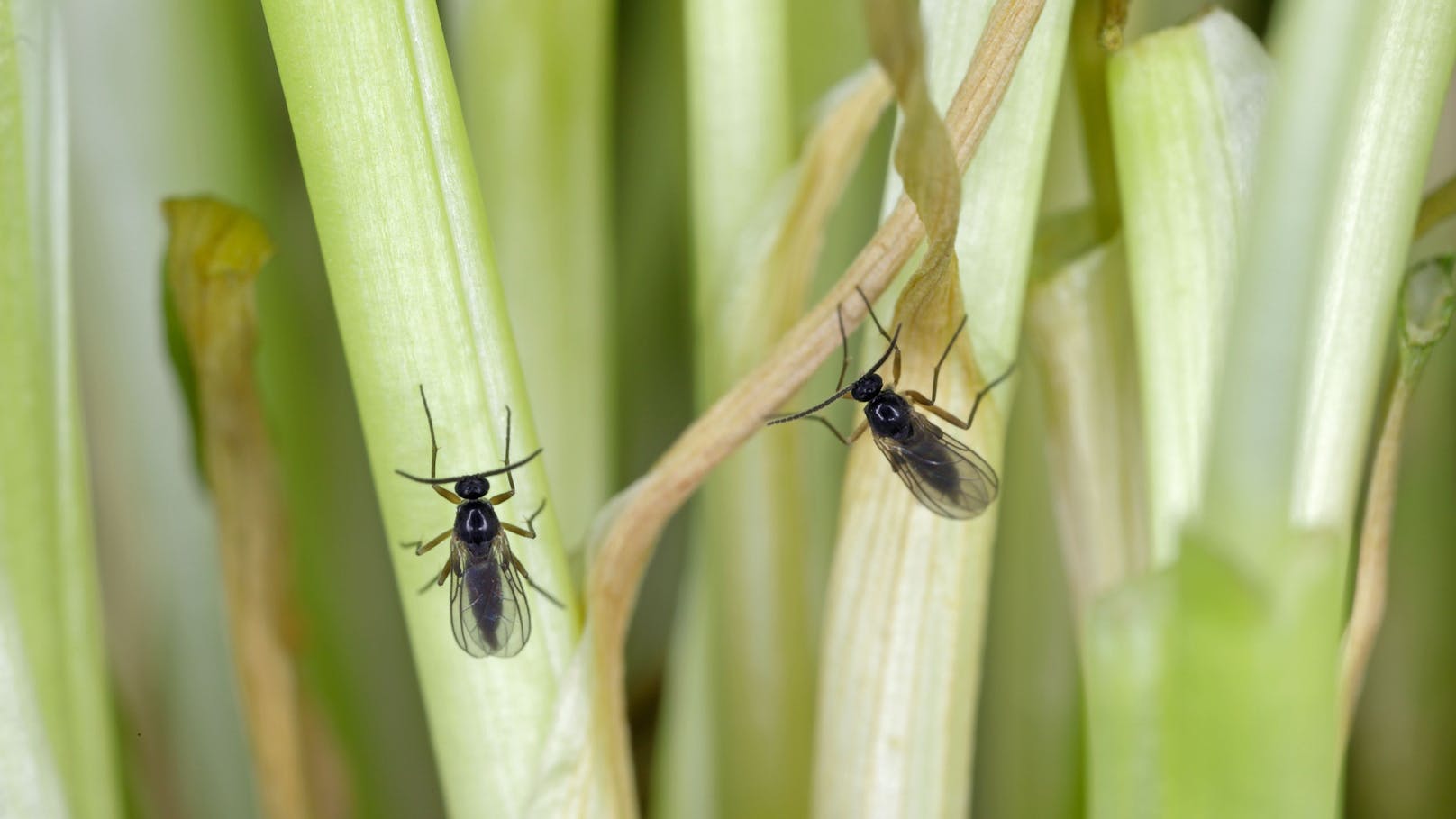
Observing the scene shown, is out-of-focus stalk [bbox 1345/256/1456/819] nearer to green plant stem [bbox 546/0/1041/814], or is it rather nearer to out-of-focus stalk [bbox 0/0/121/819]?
green plant stem [bbox 546/0/1041/814]

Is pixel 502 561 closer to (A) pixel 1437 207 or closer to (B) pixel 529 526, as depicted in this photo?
(B) pixel 529 526

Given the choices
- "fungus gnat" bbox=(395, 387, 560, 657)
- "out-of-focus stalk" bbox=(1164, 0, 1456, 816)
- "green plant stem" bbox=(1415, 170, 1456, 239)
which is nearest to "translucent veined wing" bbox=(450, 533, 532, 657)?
"fungus gnat" bbox=(395, 387, 560, 657)

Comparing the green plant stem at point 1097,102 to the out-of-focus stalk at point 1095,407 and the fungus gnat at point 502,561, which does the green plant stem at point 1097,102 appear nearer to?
the out-of-focus stalk at point 1095,407

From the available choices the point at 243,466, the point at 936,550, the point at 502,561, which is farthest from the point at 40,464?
the point at 936,550

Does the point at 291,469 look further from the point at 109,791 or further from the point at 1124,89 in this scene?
the point at 1124,89

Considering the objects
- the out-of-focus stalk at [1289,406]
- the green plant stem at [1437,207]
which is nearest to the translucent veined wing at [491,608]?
the out-of-focus stalk at [1289,406]

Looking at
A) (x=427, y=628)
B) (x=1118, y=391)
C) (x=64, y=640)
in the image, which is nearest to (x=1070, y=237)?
(x=1118, y=391)

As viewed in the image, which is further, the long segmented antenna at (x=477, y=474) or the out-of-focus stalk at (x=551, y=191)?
the out-of-focus stalk at (x=551, y=191)
